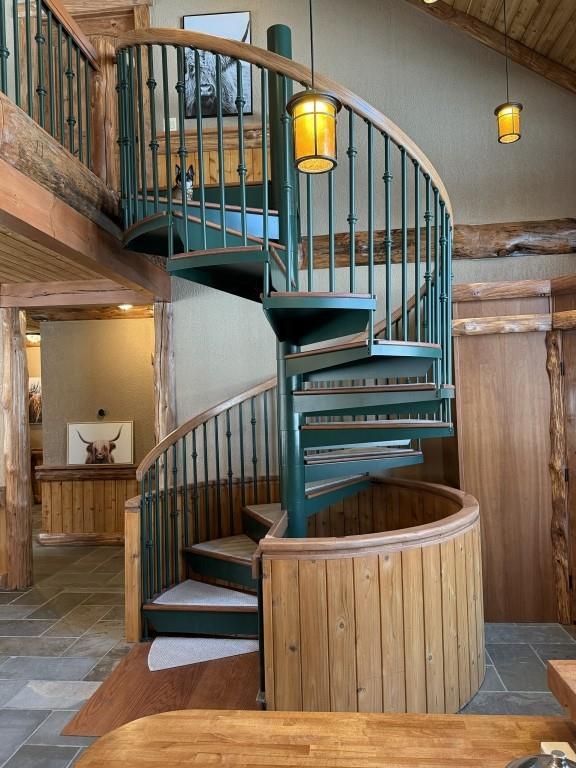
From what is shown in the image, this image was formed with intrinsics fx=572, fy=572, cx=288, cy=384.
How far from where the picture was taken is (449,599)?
2.77 m

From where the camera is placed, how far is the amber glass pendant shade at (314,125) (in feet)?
7.98

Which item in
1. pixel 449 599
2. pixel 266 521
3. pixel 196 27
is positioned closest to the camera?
pixel 449 599

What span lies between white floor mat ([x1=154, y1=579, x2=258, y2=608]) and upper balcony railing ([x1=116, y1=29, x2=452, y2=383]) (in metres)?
1.86

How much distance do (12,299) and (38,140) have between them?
2419mm

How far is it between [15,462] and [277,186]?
3.18 m

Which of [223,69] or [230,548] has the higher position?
[223,69]

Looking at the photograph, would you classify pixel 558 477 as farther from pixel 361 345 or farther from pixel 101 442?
pixel 101 442

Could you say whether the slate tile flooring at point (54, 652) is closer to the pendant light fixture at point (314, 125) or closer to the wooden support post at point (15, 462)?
the wooden support post at point (15, 462)

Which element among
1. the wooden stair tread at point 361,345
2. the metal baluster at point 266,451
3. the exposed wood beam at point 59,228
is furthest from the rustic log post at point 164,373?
the wooden stair tread at point 361,345

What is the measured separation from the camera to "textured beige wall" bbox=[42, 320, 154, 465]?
22.1 feet

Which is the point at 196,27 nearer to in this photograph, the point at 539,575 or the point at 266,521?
the point at 266,521

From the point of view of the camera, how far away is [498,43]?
4.88 meters

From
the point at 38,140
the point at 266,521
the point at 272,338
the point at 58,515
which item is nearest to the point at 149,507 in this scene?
the point at 266,521

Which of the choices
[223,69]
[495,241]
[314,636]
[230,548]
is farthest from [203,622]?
[223,69]
